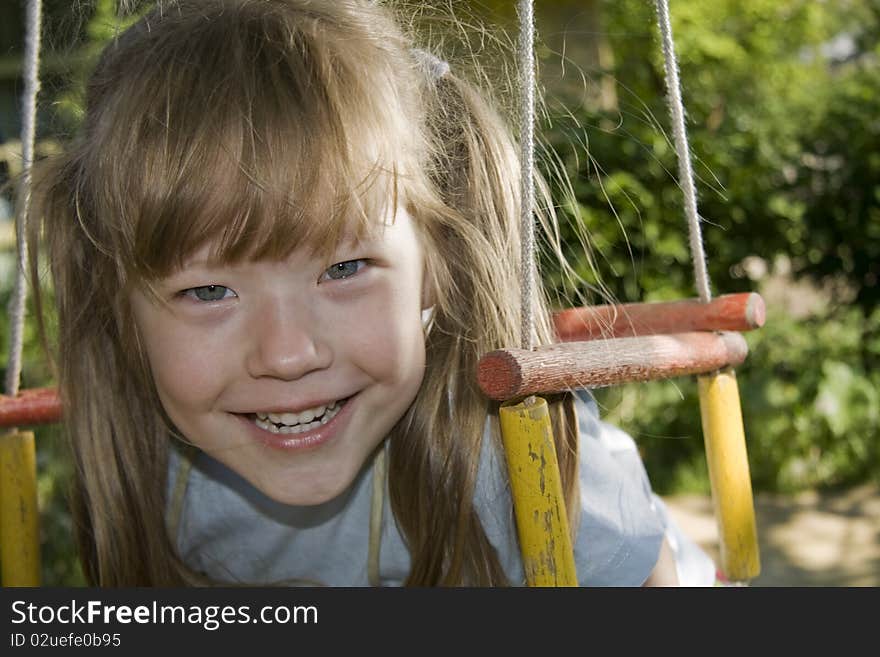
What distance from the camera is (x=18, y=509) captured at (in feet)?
4.70

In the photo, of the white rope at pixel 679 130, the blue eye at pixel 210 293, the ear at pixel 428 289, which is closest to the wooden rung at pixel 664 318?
the white rope at pixel 679 130

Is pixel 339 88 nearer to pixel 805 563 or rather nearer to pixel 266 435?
pixel 266 435

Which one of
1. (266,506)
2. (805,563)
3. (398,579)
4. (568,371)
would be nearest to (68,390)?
(266,506)

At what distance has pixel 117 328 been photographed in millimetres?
1372

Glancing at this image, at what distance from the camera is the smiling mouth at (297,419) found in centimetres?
121

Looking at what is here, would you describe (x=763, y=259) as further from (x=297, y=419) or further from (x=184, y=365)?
(x=184, y=365)

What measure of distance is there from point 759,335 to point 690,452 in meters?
0.46

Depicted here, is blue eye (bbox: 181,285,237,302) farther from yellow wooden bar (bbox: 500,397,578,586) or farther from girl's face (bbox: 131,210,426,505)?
yellow wooden bar (bbox: 500,397,578,586)

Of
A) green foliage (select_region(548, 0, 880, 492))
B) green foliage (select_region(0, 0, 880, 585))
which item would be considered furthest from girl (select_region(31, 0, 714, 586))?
green foliage (select_region(548, 0, 880, 492))

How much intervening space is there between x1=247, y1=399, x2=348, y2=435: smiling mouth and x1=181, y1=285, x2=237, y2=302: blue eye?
0.54 ft

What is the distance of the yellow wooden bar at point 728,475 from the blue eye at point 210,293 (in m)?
0.65

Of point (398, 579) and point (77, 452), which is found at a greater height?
point (77, 452)

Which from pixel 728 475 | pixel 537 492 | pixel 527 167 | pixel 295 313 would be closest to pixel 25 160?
pixel 295 313

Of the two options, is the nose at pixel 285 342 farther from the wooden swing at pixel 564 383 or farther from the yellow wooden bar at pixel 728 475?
the yellow wooden bar at pixel 728 475
